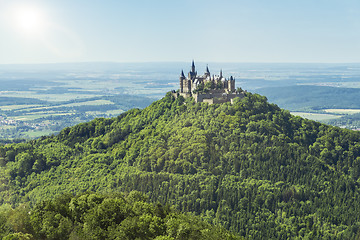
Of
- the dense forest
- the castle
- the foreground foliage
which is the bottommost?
the dense forest

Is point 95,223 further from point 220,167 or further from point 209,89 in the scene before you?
point 209,89

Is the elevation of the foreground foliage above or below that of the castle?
below

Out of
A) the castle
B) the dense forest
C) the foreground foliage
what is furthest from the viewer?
the castle

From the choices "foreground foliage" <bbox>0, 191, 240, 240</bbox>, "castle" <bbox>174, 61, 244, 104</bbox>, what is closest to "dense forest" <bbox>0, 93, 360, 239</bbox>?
"castle" <bbox>174, 61, 244, 104</bbox>

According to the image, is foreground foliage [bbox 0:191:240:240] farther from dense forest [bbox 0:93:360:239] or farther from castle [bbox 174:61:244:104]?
castle [bbox 174:61:244:104]

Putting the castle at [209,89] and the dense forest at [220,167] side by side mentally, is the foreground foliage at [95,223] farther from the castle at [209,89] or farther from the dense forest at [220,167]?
the castle at [209,89]

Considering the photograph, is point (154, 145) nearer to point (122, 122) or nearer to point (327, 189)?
point (122, 122)

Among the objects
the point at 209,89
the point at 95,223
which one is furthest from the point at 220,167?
the point at 95,223
